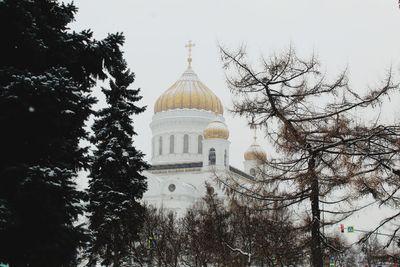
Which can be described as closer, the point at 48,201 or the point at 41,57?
the point at 48,201

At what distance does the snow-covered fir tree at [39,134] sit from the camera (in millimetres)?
9992

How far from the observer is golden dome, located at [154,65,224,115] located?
72.6 m

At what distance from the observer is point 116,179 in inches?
874

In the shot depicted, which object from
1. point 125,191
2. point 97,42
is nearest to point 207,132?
point 125,191

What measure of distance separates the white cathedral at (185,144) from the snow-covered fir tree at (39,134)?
2018 inches

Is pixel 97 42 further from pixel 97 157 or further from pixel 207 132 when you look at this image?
pixel 207 132

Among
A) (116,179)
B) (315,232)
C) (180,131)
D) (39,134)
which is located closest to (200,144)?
(180,131)

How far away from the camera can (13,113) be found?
32.8 ft

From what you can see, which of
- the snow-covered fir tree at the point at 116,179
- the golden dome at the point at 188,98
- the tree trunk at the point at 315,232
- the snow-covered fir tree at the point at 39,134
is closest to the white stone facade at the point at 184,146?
the golden dome at the point at 188,98

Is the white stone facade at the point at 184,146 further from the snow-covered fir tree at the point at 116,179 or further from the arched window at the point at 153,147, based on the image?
the snow-covered fir tree at the point at 116,179

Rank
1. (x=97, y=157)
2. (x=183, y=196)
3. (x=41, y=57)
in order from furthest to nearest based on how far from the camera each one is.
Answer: (x=183, y=196)
(x=97, y=157)
(x=41, y=57)

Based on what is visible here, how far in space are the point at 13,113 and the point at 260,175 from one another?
4459 mm

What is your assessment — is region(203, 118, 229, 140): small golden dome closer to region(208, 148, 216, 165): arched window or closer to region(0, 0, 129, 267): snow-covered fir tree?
region(208, 148, 216, 165): arched window

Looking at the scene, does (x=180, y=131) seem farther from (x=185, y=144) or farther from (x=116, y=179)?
(x=116, y=179)
